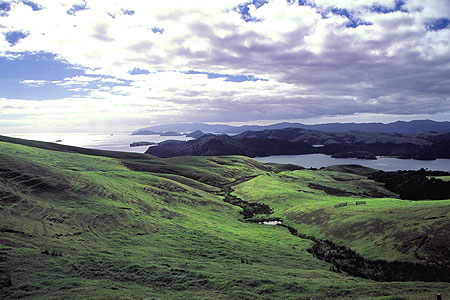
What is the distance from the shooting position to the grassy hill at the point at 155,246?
28.5 m

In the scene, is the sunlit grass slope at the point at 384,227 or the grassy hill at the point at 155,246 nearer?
the grassy hill at the point at 155,246

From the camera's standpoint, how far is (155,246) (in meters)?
48.1

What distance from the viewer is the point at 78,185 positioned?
75.8m

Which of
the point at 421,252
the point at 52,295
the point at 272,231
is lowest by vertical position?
the point at 272,231

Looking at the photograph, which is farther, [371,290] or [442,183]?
[442,183]

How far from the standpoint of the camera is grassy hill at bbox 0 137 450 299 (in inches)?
1123

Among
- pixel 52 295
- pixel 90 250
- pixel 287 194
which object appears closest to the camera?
pixel 52 295

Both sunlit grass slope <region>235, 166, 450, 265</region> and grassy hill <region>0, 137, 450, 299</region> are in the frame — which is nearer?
grassy hill <region>0, 137, 450, 299</region>

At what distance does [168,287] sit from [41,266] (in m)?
14.0

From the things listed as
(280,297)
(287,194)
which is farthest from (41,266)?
(287,194)

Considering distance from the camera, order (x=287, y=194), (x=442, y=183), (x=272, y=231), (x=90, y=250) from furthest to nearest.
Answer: (x=442, y=183) < (x=287, y=194) < (x=272, y=231) < (x=90, y=250)

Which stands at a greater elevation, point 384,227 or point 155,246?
point 384,227

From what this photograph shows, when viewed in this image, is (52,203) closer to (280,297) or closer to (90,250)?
(90,250)

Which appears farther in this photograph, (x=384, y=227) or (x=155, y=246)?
(x=384, y=227)
